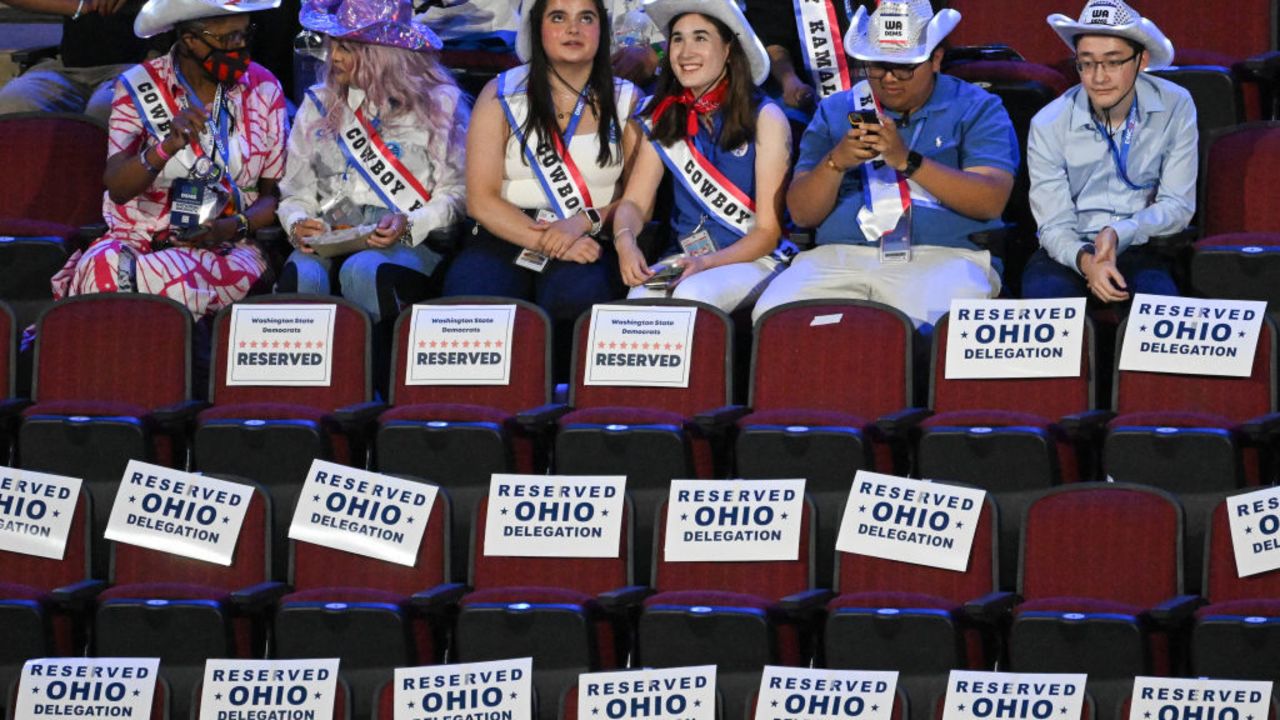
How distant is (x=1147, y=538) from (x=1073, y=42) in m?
1.60

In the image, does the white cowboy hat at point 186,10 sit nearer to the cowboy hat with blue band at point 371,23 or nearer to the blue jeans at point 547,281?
the cowboy hat with blue band at point 371,23

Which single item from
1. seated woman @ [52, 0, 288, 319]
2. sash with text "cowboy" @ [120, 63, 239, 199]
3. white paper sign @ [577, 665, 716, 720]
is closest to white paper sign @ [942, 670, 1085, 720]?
white paper sign @ [577, 665, 716, 720]

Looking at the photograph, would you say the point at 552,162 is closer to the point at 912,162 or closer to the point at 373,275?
the point at 373,275

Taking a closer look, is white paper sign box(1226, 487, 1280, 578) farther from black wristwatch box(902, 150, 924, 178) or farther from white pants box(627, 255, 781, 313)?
white pants box(627, 255, 781, 313)

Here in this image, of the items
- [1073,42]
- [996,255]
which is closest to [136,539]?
[996,255]

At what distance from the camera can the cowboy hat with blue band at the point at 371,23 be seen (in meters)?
6.54

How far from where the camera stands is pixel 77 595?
540cm

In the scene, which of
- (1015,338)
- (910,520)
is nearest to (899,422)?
(910,520)

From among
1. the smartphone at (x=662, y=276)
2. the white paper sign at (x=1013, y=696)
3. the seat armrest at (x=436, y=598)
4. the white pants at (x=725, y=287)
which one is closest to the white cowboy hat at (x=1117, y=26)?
the white pants at (x=725, y=287)

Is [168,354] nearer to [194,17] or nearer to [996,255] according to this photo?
[194,17]

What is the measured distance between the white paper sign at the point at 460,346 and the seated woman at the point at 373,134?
0.51 meters

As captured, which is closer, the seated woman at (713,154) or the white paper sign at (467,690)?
the white paper sign at (467,690)

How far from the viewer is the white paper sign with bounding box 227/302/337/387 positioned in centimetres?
600

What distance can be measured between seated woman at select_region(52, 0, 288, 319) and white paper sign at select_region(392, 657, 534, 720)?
1.74m
